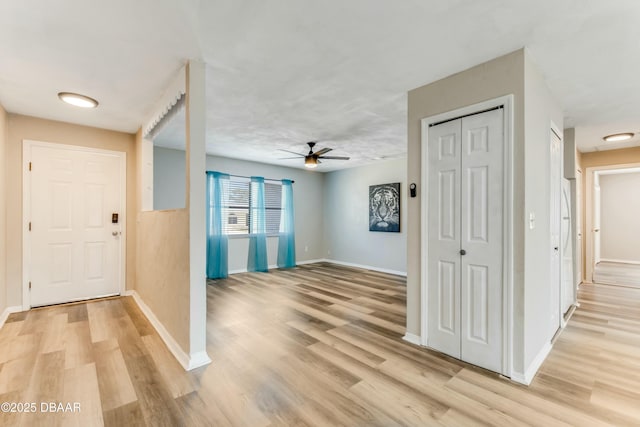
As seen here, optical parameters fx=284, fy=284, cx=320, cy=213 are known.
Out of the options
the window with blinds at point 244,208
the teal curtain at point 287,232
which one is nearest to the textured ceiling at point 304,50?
the window with blinds at point 244,208

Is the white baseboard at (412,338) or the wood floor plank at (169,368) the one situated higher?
the white baseboard at (412,338)

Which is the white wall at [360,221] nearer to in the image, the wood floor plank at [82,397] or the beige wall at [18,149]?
the beige wall at [18,149]

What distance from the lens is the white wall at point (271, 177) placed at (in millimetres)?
5348

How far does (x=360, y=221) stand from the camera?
6988mm

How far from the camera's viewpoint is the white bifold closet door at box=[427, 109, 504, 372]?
221 centimetres

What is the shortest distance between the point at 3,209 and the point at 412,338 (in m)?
4.83

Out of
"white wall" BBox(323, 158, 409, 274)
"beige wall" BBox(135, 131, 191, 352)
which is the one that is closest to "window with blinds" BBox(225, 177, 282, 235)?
"white wall" BBox(323, 158, 409, 274)

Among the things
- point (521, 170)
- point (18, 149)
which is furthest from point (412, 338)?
point (18, 149)

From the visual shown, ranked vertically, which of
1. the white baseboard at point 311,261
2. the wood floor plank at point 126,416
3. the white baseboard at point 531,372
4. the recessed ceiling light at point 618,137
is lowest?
the white baseboard at point 311,261

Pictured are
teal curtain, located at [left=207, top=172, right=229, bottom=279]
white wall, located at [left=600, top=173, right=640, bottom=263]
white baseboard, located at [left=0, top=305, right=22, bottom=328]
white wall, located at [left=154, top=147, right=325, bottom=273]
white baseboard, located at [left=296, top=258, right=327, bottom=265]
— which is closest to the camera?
white baseboard, located at [left=0, top=305, right=22, bottom=328]

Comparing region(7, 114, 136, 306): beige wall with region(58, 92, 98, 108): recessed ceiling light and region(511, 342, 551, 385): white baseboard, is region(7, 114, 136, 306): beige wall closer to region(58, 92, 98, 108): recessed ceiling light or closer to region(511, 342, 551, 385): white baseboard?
region(58, 92, 98, 108): recessed ceiling light

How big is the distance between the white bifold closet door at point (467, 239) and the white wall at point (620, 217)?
8.69m

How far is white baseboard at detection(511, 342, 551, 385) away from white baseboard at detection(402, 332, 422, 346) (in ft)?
2.48

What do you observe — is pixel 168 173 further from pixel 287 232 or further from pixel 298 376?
pixel 298 376
